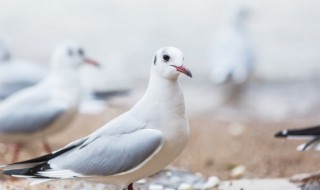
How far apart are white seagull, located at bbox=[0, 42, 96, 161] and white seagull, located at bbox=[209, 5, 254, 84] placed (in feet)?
9.96

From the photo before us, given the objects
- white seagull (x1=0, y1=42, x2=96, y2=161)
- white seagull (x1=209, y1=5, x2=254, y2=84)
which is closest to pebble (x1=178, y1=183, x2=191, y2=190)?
white seagull (x1=0, y1=42, x2=96, y2=161)

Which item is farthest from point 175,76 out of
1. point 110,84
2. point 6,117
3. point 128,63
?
point 128,63

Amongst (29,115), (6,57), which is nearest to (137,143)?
(29,115)

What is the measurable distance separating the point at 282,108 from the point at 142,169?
5.14m

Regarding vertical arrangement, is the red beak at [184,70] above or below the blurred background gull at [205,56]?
below

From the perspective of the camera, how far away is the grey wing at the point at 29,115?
17.6 feet

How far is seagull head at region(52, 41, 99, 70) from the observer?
565cm

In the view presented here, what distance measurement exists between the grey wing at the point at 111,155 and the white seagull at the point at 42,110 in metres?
1.68

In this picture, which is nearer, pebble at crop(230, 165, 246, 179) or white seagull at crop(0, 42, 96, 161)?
pebble at crop(230, 165, 246, 179)

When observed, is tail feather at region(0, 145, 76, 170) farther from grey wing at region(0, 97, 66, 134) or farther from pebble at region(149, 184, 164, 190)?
grey wing at region(0, 97, 66, 134)

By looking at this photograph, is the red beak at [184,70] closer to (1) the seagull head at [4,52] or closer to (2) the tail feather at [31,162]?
→ (2) the tail feather at [31,162]

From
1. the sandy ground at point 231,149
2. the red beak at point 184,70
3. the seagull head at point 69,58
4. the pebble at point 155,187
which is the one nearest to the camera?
the red beak at point 184,70

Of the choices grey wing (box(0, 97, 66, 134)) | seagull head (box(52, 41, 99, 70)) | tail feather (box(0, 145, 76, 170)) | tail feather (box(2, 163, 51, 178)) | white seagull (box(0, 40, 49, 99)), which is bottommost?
tail feather (box(2, 163, 51, 178))

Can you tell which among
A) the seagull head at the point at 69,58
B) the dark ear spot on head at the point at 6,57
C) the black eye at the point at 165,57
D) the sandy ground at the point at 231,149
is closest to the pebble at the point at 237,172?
the sandy ground at the point at 231,149
